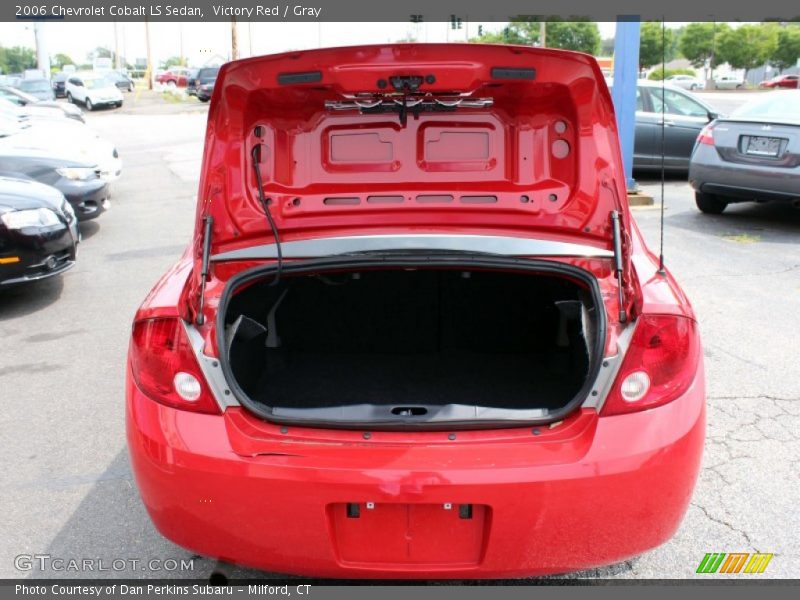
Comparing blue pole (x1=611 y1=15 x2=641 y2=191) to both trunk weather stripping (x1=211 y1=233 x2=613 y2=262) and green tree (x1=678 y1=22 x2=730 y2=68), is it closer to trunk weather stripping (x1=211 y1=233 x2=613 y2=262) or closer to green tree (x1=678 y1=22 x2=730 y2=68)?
trunk weather stripping (x1=211 y1=233 x2=613 y2=262)

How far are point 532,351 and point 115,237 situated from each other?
6.44 meters

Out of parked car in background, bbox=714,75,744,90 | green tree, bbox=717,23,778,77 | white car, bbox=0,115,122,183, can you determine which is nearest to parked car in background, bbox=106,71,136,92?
white car, bbox=0,115,122,183

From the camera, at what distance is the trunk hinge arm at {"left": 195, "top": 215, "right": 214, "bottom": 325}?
7.93 feet

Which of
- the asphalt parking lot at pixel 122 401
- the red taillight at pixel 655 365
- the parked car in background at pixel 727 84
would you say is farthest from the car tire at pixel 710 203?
the parked car in background at pixel 727 84

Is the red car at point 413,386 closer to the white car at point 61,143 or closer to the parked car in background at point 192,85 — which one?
the white car at point 61,143

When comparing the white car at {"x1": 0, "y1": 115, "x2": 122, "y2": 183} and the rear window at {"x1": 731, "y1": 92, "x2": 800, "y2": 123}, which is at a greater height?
the rear window at {"x1": 731, "y1": 92, "x2": 800, "y2": 123}

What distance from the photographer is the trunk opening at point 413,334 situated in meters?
2.75

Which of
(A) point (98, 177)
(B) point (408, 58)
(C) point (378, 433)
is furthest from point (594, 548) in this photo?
(A) point (98, 177)

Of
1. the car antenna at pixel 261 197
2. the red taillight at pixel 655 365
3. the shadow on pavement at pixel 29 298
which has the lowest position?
the shadow on pavement at pixel 29 298

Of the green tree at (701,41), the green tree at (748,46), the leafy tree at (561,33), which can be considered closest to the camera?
the leafy tree at (561,33)

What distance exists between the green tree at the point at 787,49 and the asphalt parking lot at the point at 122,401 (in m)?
70.4

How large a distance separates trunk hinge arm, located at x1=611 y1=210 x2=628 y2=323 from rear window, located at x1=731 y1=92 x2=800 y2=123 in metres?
6.73

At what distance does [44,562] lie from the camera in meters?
2.80

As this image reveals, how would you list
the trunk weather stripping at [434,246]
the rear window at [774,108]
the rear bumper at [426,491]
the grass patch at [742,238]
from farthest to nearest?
the rear window at [774,108] → the grass patch at [742,238] → the trunk weather stripping at [434,246] → the rear bumper at [426,491]
